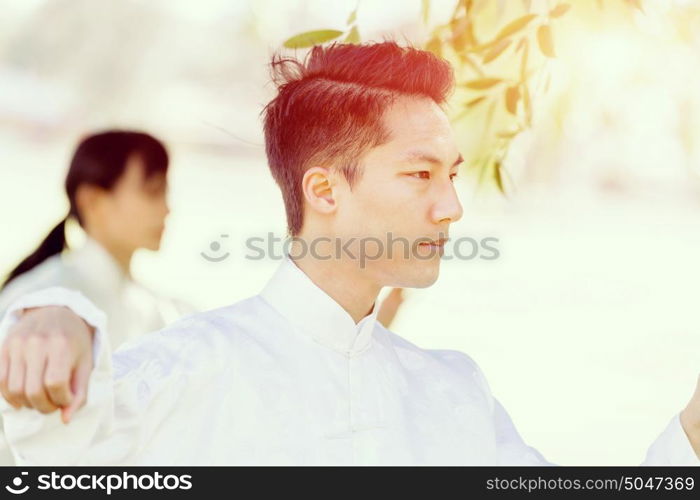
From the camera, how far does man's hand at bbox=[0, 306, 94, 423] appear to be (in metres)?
1.12

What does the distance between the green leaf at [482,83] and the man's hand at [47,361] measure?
3.75 ft

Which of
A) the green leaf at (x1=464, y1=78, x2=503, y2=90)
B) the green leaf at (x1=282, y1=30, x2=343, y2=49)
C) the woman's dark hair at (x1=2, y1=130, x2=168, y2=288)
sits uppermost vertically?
the woman's dark hair at (x1=2, y1=130, x2=168, y2=288)

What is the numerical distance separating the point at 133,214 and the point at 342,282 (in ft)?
5.02

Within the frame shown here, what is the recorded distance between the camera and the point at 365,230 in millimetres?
1692

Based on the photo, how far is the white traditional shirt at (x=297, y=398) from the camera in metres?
1.47

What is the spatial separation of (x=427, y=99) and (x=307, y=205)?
11.4 inches

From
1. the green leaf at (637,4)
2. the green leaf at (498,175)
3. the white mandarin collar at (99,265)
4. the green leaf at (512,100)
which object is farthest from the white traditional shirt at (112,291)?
the green leaf at (637,4)

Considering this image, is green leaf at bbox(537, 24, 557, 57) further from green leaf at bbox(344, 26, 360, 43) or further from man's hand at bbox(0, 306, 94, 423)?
man's hand at bbox(0, 306, 94, 423)

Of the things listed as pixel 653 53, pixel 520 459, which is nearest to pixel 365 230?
pixel 520 459

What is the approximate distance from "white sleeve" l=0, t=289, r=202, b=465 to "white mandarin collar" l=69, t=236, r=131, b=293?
61.4 inches

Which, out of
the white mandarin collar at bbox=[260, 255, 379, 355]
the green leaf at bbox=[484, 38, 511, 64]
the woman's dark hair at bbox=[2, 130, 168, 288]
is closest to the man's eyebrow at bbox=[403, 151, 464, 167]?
the white mandarin collar at bbox=[260, 255, 379, 355]

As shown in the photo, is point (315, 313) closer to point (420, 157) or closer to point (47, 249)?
point (420, 157)

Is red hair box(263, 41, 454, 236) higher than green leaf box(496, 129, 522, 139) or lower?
lower

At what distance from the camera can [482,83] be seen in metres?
2.10
